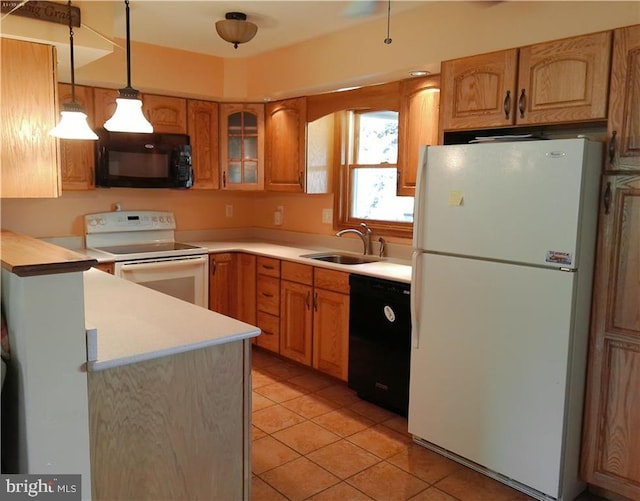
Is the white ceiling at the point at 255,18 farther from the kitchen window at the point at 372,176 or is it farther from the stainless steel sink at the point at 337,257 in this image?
the stainless steel sink at the point at 337,257

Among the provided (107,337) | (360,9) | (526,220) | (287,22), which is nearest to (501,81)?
(526,220)

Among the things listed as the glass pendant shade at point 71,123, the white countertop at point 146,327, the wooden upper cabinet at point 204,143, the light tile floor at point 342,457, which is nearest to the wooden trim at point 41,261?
the white countertop at point 146,327

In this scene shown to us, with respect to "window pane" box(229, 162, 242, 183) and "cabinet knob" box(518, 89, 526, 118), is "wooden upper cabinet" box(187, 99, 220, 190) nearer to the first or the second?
"window pane" box(229, 162, 242, 183)

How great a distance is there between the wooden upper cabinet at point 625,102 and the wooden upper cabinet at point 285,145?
233cm

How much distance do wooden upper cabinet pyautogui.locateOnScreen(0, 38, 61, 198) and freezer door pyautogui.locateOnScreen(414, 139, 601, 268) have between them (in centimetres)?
197

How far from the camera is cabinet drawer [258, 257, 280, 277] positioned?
13.2ft

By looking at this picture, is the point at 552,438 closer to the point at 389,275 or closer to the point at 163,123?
the point at 389,275

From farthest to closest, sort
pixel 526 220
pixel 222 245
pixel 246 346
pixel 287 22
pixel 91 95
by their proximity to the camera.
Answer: pixel 222 245 < pixel 91 95 < pixel 287 22 < pixel 526 220 < pixel 246 346

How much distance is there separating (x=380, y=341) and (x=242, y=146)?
7.05ft

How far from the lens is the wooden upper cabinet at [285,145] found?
13.6 ft

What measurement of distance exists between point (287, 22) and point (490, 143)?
5.48 feet

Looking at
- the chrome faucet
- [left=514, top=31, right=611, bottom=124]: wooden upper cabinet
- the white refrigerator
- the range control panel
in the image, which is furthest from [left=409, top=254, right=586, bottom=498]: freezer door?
the range control panel

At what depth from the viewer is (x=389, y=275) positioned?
317 centimetres

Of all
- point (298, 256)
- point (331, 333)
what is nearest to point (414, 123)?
point (298, 256)
